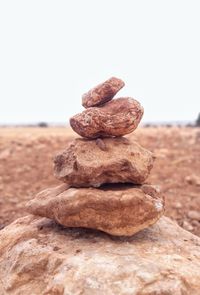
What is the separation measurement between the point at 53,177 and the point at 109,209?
33.0 feet

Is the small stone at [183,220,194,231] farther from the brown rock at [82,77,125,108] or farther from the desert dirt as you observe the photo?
the brown rock at [82,77,125,108]

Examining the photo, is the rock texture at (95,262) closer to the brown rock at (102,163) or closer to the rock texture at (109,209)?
the rock texture at (109,209)

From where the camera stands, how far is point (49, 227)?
27.6 ft

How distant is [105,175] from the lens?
26.0 ft

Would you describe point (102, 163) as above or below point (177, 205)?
above

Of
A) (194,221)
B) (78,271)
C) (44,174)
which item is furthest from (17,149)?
(78,271)

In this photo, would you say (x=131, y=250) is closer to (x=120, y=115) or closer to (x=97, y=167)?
(x=97, y=167)

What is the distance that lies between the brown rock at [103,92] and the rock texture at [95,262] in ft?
6.38

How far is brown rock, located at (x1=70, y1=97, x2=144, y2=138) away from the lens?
794cm

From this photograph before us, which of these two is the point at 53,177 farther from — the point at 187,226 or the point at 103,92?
the point at 103,92

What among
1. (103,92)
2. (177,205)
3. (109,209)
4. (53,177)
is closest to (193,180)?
(177,205)

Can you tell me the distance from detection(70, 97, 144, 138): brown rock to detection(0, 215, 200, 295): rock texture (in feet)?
4.95

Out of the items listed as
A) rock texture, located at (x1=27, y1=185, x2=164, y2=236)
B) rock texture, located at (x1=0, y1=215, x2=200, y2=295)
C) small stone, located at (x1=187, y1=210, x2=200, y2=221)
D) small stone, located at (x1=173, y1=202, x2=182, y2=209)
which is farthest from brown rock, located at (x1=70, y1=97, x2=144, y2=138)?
small stone, located at (x1=173, y1=202, x2=182, y2=209)

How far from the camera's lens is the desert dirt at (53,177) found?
14.2 metres
